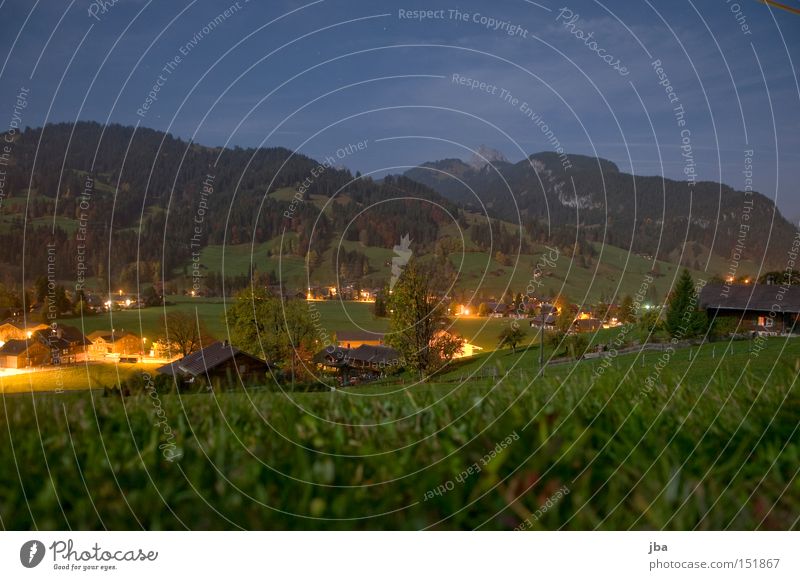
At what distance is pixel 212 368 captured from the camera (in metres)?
6.22

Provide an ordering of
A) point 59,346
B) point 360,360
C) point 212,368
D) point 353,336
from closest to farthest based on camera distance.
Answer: point 59,346 → point 212,368 → point 360,360 → point 353,336

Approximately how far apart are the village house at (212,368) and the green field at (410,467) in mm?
895

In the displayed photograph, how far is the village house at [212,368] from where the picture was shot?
197 inches

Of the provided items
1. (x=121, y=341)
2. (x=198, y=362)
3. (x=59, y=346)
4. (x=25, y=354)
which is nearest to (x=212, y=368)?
(x=198, y=362)

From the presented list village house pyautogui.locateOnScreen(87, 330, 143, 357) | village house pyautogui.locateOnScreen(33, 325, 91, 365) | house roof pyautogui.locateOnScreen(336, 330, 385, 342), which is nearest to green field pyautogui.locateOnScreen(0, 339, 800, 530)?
village house pyautogui.locateOnScreen(33, 325, 91, 365)

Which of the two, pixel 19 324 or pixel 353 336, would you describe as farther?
pixel 353 336

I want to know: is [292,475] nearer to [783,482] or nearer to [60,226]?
[783,482]

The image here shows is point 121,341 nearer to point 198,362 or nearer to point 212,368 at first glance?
point 198,362

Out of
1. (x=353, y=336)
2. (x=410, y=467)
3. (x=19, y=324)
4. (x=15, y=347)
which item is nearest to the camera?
(x=410, y=467)

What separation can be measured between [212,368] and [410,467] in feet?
11.4

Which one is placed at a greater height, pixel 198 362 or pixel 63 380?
pixel 63 380

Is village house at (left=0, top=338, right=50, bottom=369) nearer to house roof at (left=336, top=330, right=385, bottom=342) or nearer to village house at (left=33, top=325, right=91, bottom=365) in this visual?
village house at (left=33, top=325, right=91, bottom=365)
